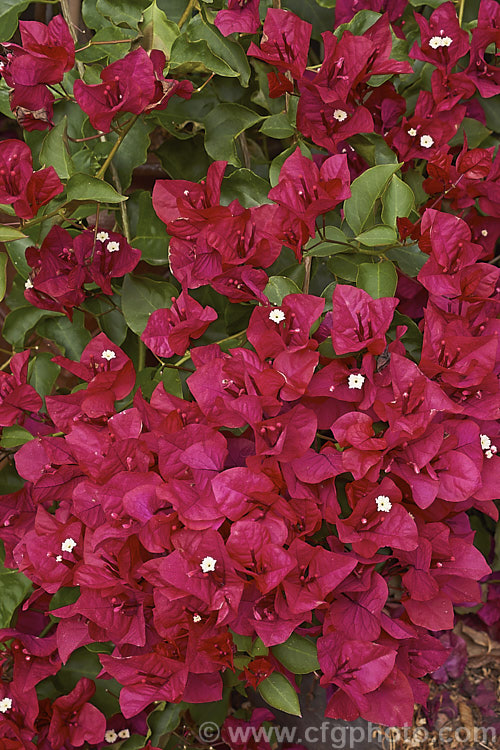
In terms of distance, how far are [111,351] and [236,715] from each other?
0.83 m

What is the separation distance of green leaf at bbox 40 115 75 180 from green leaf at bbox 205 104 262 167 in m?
0.19

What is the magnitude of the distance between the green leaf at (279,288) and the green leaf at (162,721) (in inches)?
23.5

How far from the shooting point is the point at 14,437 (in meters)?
0.91

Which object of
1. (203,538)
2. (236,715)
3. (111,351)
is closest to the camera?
(203,538)

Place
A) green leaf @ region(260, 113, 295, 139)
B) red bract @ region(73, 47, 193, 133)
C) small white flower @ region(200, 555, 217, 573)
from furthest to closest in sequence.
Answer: green leaf @ region(260, 113, 295, 139) → red bract @ region(73, 47, 193, 133) → small white flower @ region(200, 555, 217, 573)

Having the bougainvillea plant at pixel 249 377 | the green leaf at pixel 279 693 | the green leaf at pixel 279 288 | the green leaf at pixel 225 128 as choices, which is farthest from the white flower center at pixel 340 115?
the green leaf at pixel 279 693

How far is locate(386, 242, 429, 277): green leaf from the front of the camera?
856 millimetres

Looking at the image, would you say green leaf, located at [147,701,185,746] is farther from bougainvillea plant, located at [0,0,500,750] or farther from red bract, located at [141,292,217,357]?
red bract, located at [141,292,217,357]

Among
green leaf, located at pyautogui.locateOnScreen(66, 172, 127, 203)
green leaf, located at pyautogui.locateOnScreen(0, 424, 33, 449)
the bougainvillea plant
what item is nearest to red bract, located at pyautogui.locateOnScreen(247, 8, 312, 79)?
the bougainvillea plant

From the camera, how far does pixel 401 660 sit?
0.75 meters

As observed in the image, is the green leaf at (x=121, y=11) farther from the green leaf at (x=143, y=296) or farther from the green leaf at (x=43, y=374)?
the green leaf at (x=43, y=374)

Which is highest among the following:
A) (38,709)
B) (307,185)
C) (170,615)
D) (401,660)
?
(307,185)

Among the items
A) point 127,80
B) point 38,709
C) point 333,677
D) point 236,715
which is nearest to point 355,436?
point 333,677

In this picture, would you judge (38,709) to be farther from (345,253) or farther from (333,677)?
(345,253)
